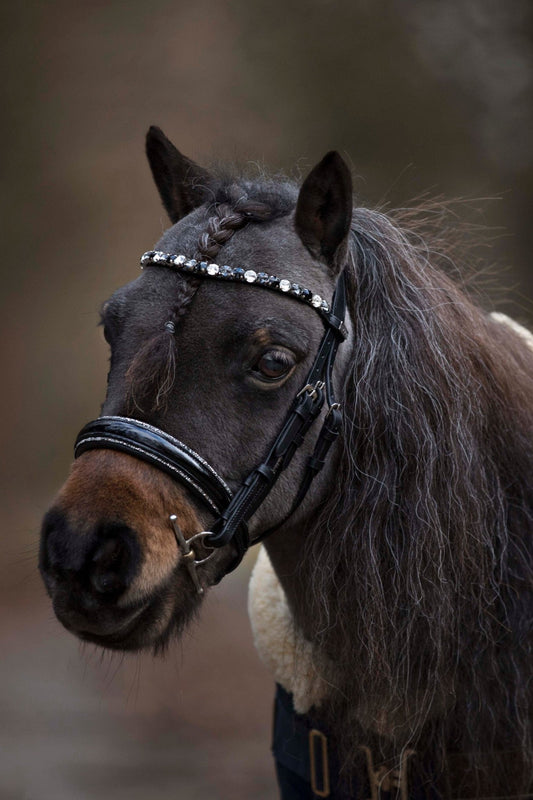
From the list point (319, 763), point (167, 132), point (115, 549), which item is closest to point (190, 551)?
point (115, 549)

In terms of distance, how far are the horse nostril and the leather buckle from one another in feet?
1.82

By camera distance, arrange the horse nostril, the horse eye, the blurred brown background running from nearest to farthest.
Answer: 1. the horse nostril
2. the horse eye
3. the blurred brown background

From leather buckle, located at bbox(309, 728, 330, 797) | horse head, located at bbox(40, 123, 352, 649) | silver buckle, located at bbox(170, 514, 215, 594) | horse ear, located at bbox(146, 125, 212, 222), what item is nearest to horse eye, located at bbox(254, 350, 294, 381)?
horse head, located at bbox(40, 123, 352, 649)

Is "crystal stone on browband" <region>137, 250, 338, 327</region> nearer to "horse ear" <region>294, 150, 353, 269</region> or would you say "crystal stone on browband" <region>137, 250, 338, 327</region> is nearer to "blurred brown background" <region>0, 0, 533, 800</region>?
"horse ear" <region>294, 150, 353, 269</region>

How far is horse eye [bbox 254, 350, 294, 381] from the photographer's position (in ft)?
3.37

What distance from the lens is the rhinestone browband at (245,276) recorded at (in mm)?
1050

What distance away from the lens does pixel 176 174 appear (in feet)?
4.14

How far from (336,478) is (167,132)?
121 inches

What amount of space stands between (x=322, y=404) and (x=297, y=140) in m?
3.30

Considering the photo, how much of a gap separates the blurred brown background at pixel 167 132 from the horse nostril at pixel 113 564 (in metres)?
2.81

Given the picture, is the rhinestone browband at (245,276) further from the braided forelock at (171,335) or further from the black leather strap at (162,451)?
the black leather strap at (162,451)

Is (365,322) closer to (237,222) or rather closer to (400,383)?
(400,383)

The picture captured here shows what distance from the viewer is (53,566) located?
942 mm

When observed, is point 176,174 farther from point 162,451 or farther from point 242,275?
point 162,451
